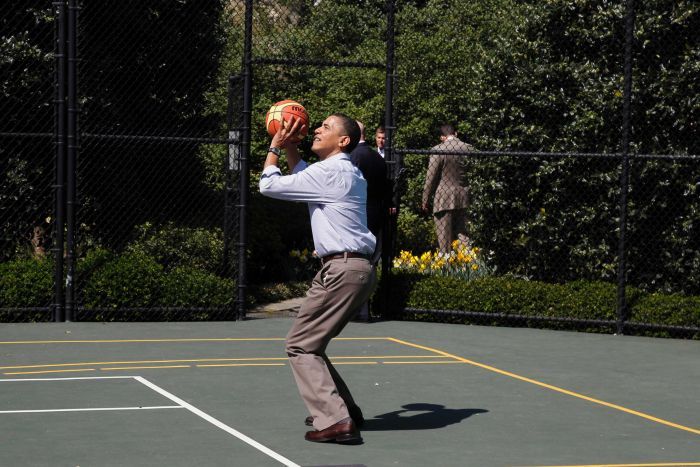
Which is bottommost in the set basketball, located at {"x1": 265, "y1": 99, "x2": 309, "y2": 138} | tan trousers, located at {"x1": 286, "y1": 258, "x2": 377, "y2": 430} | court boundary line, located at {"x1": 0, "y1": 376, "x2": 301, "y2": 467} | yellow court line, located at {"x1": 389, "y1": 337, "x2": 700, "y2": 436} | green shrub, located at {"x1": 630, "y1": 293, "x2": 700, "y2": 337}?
yellow court line, located at {"x1": 389, "y1": 337, "x2": 700, "y2": 436}

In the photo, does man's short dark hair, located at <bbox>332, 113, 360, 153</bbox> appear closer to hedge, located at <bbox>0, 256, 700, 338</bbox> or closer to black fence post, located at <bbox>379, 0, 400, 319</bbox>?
black fence post, located at <bbox>379, 0, 400, 319</bbox>

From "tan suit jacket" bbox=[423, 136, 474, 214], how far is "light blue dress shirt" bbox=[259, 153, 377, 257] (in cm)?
998

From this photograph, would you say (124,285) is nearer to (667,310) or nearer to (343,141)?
(667,310)

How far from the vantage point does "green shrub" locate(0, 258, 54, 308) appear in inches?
558

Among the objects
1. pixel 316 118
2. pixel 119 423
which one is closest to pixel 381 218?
pixel 119 423

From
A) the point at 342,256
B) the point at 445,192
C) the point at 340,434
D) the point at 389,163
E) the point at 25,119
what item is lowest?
the point at 340,434

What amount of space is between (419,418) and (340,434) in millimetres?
1263

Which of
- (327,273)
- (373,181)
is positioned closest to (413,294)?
(373,181)

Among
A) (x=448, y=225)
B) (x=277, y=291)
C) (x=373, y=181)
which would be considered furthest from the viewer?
(x=448, y=225)

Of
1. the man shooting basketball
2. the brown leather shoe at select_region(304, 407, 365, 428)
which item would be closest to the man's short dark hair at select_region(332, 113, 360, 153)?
the man shooting basketball

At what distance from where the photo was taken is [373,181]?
13109 millimetres

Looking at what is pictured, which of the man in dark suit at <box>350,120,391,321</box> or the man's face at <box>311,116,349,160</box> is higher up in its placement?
the man's face at <box>311,116,349,160</box>

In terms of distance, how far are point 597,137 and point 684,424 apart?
675 centimetres

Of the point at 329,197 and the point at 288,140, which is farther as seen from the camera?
the point at 288,140
